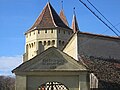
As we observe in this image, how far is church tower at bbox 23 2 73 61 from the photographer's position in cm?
5757

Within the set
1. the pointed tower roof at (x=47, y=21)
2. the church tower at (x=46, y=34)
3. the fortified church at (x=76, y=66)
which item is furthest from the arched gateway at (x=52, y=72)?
the pointed tower roof at (x=47, y=21)

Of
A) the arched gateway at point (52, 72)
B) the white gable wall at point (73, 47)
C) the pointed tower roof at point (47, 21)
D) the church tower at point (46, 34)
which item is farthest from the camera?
the pointed tower roof at point (47, 21)

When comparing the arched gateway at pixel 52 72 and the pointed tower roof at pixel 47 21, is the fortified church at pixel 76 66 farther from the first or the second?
the pointed tower roof at pixel 47 21

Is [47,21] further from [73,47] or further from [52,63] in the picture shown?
[52,63]

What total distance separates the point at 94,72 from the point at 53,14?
38.6m

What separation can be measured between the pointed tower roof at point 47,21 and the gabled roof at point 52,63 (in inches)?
1468

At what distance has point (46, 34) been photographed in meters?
57.7

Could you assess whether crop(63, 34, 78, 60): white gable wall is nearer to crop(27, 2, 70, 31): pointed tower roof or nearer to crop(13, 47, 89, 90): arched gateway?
crop(13, 47, 89, 90): arched gateway

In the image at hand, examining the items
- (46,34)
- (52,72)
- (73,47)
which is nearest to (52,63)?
(52,72)

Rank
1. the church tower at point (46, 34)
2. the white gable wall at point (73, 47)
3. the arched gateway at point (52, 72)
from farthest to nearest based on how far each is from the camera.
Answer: the church tower at point (46, 34), the white gable wall at point (73, 47), the arched gateway at point (52, 72)

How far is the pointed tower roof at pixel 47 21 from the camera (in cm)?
5819

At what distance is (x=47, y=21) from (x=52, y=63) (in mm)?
39036

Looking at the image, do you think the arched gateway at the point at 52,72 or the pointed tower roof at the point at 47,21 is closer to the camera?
the arched gateway at the point at 52,72

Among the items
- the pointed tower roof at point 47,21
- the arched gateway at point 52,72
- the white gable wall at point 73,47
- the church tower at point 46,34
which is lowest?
the arched gateway at point 52,72
